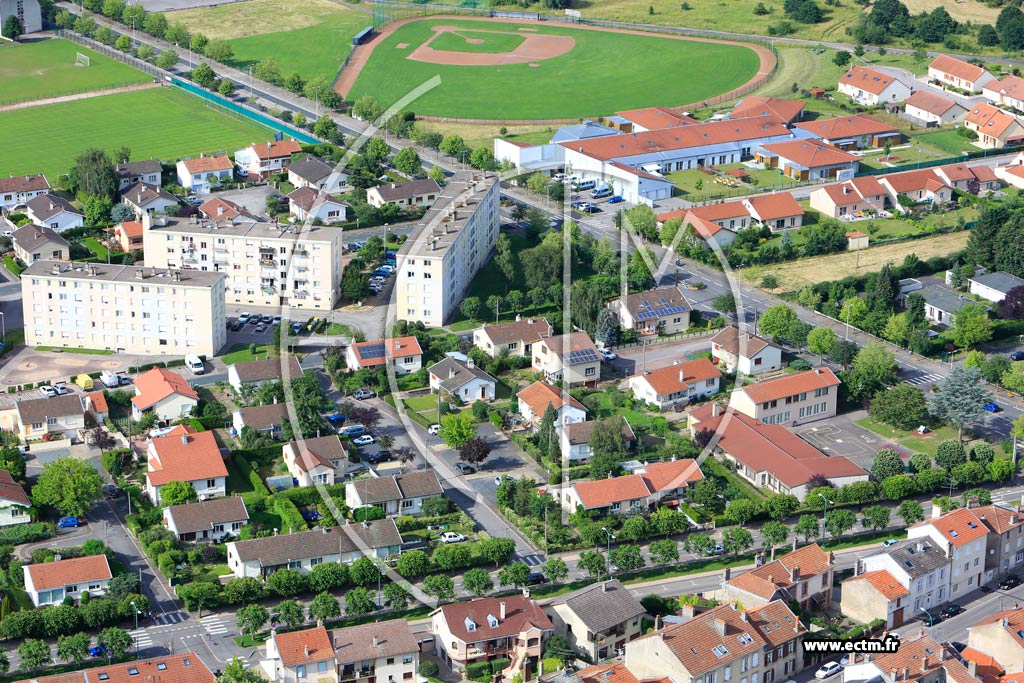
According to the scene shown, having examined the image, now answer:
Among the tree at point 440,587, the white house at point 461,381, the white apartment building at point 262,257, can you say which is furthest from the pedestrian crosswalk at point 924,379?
the white apartment building at point 262,257

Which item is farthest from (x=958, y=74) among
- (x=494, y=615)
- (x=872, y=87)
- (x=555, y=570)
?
(x=494, y=615)

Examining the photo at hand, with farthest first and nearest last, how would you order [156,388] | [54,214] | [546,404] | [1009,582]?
[54,214] → [156,388] → [546,404] → [1009,582]

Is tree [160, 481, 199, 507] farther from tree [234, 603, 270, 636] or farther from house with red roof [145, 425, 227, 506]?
tree [234, 603, 270, 636]

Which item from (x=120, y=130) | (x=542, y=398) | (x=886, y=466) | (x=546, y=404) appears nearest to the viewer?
(x=886, y=466)

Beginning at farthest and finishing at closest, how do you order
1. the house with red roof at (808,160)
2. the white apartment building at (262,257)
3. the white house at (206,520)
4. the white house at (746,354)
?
the house with red roof at (808,160), the white apartment building at (262,257), the white house at (746,354), the white house at (206,520)

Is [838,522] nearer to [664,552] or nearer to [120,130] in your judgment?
[664,552]

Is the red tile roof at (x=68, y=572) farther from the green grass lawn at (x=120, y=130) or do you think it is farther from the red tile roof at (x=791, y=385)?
the green grass lawn at (x=120, y=130)

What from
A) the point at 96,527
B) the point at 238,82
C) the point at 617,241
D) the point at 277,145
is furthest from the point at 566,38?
the point at 96,527
